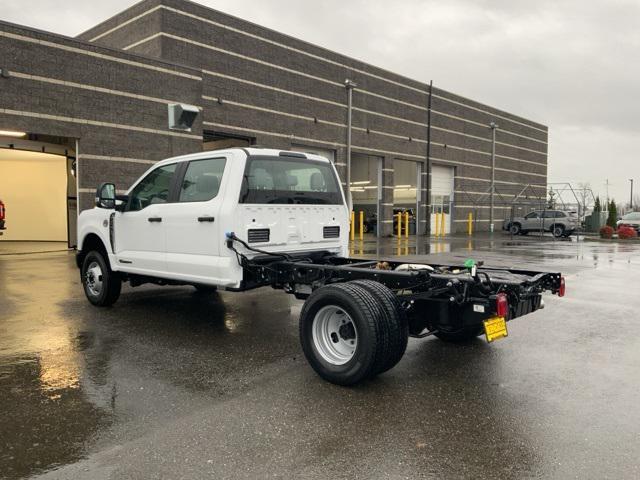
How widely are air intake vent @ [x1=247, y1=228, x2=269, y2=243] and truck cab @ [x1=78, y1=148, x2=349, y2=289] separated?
11mm

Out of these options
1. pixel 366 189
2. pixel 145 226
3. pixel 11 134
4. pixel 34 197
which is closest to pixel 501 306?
pixel 145 226

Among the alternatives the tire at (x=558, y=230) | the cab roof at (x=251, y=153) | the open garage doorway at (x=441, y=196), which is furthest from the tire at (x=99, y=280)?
the tire at (x=558, y=230)

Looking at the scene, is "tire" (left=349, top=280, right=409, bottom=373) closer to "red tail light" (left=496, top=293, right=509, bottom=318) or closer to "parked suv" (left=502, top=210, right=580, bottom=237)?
"red tail light" (left=496, top=293, right=509, bottom=318)

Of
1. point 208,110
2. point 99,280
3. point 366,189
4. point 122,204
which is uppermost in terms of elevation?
point 208,110

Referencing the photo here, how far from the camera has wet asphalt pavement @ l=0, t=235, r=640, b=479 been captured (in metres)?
3.42

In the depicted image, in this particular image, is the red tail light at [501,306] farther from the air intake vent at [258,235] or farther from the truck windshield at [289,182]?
the truck windshield at [289,182]

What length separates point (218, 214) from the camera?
6141 mm

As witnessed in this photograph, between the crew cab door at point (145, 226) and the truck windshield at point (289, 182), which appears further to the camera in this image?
the crew cab door at point (145, 226)

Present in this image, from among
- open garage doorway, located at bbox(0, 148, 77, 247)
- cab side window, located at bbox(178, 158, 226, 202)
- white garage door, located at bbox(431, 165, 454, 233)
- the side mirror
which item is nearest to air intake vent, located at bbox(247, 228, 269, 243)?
cab side window, located at bbox(178, 158, 226, 202)

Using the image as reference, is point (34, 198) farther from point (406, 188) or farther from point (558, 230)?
point (558, 230)

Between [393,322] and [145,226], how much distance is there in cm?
402

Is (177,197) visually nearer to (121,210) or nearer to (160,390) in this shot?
(121,210)

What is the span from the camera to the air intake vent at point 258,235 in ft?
20.3

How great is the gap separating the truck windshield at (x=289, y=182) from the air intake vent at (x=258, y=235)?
0.33m
